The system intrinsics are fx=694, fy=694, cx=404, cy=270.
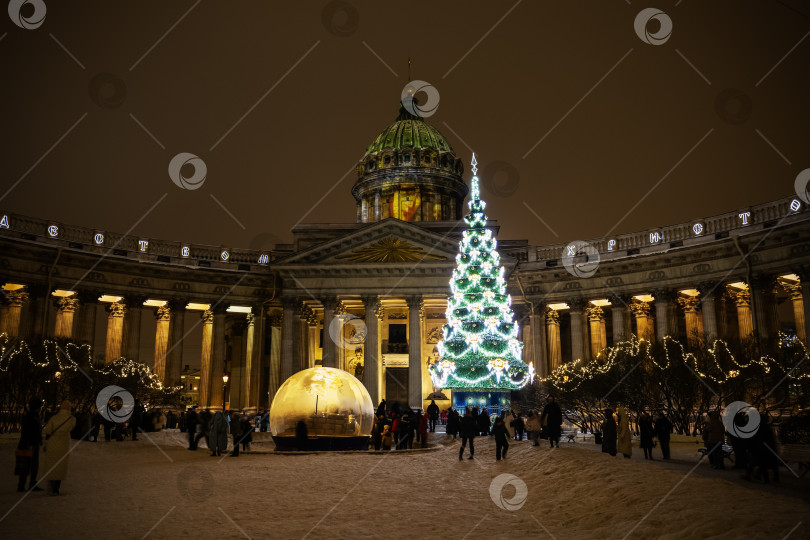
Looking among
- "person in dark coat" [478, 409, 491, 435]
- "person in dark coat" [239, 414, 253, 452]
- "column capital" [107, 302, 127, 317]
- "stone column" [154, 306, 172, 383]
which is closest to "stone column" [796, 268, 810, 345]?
"person in dark coat" [478, 409, 491, 435]

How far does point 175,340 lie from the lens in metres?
48.8

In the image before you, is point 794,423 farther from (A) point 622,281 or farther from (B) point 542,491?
(A) point 622,281

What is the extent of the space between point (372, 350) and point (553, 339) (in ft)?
44.3

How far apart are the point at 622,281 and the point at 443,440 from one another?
2140 cm

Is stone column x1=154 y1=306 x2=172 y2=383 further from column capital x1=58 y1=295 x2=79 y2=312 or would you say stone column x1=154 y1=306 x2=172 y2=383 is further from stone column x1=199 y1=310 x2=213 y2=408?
A: column capital x1=58 y1=295 x2=79 y2=312

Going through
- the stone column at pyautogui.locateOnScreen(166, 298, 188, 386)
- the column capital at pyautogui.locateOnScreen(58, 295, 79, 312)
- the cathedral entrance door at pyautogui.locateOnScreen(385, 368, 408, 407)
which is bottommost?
the cathedral entrance door at pyautogui.locateOnScreen(385, 368, 408, 407)

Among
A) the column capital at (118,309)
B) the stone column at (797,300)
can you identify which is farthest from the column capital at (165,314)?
the stone column at (797,300)

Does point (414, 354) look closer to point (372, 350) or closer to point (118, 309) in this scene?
point (372, 350)

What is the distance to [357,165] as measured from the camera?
8069 cm

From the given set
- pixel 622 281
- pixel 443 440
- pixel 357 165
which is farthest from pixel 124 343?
pixel 357 165

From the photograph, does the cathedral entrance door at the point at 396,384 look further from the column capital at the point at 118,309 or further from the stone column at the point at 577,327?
the column capital at the point at 118,309

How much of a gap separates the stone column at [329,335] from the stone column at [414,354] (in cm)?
530

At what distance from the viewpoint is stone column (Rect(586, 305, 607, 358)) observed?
5019 cm

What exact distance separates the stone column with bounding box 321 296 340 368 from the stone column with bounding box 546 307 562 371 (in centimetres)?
1558
